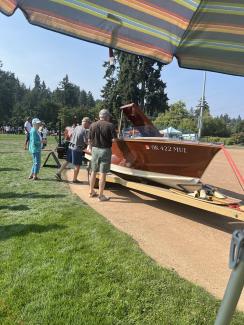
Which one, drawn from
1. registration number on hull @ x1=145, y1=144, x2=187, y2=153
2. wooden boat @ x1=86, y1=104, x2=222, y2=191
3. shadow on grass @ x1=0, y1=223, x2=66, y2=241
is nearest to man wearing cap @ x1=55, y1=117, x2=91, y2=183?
wooden boat @ x1=86, y1=104, x2=222, y2=191

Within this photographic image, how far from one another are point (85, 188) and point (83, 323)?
20.9ft

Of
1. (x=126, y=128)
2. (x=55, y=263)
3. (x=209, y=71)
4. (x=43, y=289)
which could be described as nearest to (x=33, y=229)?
(x=55, y=263)

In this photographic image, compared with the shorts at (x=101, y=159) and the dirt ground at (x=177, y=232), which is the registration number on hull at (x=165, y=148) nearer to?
the shorts at (x=101, y=159)

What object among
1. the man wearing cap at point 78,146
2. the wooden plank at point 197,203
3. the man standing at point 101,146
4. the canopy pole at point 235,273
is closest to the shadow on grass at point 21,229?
the wooden plank at point 197,203

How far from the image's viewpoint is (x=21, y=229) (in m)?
5.82

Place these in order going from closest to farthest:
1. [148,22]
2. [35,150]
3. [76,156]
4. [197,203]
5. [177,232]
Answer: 1. [148,22]
2. [177,232]
3. [197,203]
4. [76,156]
5. [35,150]

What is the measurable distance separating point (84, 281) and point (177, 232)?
2.67m

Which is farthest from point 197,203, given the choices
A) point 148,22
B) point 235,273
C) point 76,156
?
point 235,273

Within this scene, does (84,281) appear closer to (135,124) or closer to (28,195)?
(28,195)

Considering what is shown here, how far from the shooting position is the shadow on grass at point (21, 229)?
18.4ft

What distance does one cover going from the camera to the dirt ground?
4922mm

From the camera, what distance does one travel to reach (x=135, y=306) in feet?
12.4

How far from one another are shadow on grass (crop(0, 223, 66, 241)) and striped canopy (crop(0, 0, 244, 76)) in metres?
3.38

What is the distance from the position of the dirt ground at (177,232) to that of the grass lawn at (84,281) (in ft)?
1.04
